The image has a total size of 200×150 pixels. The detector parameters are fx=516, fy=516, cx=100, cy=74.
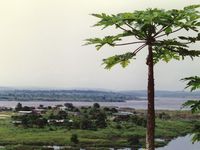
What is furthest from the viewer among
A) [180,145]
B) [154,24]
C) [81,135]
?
[81,135]

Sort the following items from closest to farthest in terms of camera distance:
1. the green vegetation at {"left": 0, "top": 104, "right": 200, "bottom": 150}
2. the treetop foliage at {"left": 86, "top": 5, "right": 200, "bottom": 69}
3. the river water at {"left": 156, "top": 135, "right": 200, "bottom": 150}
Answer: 1. the treetop foliage at {"left": 86, "top": 5, "right": 200, "bottom": 69}
2. the green vegetation at {"left": 0, "top": 104, "right": 200, "bottom": 150}
3. the river water at {"left": 156, "top": 135, "right": 200, "bottom": 150}

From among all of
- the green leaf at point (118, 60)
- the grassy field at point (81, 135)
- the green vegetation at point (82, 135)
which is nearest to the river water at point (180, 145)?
the green vegetation at point (82, 135)

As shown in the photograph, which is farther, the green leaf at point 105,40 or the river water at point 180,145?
the river water at point 180,145

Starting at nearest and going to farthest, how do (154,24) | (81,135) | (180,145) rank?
(154,24)
(180,145)
(81,135)

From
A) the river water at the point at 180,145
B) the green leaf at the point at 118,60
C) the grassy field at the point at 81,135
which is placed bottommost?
the river water at the point at 180,145

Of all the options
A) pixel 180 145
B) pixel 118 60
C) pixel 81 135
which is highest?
pixel 118 60

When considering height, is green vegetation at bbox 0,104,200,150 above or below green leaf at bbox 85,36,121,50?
below

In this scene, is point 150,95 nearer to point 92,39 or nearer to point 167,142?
point 92,39

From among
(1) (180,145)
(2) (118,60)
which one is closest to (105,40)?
(2) (118,60)

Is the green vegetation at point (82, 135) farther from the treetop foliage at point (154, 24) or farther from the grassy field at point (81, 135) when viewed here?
the treetop foliage at point (154, 24)

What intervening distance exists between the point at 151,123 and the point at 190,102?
2.02 m

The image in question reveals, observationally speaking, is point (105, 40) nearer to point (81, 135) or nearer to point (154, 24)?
point (154, 24)

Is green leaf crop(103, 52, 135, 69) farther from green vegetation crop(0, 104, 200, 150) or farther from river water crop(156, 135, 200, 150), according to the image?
river water crop(156, 135, 200, 150)

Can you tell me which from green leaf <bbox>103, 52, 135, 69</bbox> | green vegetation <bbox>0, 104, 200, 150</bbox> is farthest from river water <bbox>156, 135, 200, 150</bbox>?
green leaf <bbox>103, 52, 135, 69</bbox>
